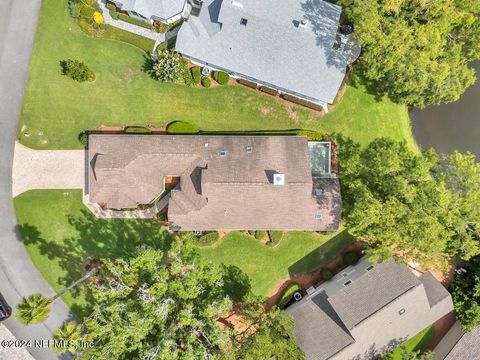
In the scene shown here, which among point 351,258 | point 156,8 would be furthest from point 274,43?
point 351,258

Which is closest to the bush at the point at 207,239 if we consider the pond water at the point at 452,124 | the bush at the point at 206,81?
the bush at the point at 206,81

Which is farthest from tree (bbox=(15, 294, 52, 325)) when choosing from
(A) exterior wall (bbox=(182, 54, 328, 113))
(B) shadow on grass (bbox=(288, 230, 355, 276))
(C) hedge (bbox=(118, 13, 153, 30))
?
(C) hedge (bbox=(118, 13, 153, 30))

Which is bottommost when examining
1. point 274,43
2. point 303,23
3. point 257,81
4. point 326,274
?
point 326,274

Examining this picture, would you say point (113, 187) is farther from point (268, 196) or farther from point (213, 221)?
point (268, 196)

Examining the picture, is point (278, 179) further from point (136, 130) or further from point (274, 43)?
point (136, 130)

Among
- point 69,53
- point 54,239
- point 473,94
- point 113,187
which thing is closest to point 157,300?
point 113,187

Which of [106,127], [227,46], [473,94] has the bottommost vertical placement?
[106,127]
